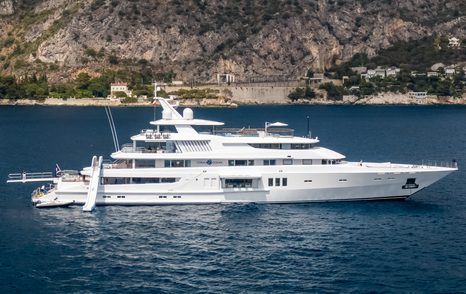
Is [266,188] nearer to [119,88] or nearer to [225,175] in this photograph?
[225,175]

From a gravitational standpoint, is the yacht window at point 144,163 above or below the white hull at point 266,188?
above

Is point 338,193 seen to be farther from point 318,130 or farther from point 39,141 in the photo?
point 318,130

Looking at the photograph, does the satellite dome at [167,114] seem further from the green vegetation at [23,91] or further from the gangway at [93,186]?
the green vegetation at [23,91]

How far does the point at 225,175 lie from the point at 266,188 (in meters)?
2.88

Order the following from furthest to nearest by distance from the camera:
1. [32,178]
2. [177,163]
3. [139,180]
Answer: [32,178], [177,163], [139,180]

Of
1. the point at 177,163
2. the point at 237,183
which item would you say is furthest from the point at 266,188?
the point at 177,163

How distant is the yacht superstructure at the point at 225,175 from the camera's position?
47.7 meters

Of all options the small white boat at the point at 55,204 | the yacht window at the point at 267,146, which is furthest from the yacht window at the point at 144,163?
the yacht window at the point at 267,146

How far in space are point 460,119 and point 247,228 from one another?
113 m

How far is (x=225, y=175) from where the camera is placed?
157 ft

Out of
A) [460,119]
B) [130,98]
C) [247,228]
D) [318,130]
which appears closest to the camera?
[247,228]

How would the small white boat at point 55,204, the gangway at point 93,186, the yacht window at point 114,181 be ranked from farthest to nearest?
the yacht window at point 114,181 < the small white boat at point 55,204 < the gangway at point 93,186

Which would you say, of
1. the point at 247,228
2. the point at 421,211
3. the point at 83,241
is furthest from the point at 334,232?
the point at 83,241

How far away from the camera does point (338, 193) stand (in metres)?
48.8
